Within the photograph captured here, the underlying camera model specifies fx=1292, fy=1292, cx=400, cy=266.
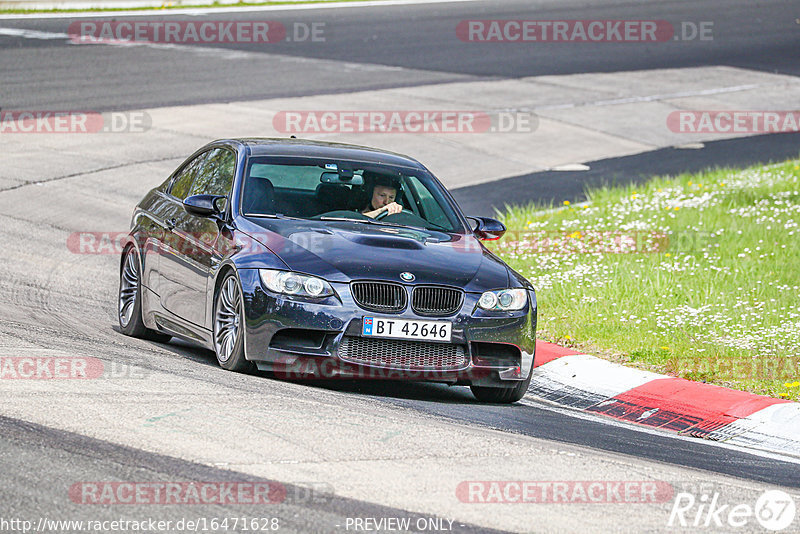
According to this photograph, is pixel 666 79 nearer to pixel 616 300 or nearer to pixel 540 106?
pixel 540 106

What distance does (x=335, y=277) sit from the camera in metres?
7.65

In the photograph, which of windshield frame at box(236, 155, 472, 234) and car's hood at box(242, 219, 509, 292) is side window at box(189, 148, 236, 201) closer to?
windshield frame at box(236, 155, 472, 234)

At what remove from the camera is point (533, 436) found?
23.0 ft

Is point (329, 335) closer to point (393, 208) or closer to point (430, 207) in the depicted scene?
point (393, 208)

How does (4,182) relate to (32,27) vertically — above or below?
below

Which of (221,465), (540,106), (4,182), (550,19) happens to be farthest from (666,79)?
(221,465)

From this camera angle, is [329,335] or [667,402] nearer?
[329,335]

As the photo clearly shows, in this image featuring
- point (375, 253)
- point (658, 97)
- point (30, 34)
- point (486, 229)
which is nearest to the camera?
point (375, 253)

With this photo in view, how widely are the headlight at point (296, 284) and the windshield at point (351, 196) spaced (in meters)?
0.96

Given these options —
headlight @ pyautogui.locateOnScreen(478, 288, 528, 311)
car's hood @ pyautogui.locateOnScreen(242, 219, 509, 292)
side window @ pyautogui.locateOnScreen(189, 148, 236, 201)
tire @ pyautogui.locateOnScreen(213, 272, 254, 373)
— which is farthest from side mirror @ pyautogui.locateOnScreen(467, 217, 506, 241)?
tire @ pyautogui.locateOnScreen(213, 272, 254, 373)

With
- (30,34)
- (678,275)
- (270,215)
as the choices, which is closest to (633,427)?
(270,215)

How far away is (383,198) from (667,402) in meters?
2.38

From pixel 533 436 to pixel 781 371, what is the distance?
2905 mm

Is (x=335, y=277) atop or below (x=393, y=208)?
below
